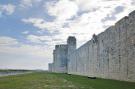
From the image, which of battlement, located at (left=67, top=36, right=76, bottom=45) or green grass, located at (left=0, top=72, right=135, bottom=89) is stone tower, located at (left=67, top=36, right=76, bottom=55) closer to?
battlement, located at (left=67, top=36, right=76, bottom=45)

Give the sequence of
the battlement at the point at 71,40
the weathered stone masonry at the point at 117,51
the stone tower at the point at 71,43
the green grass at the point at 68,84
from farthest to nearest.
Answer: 1. the battlement at the point at 71,40
2. the stone tower at the point at 71,43
3. the weathered stone masonry at the point at 117,51
4. the green grass at the point at 68,84

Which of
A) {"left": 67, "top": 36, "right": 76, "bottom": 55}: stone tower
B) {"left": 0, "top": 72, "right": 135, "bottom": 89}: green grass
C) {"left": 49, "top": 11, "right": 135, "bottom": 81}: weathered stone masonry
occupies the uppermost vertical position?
{"left": 67, "top": 36, "right": 76, "bottom": 55}: stone tower

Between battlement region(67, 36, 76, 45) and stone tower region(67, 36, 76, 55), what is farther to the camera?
battlement region(67, 36, 76, 45)

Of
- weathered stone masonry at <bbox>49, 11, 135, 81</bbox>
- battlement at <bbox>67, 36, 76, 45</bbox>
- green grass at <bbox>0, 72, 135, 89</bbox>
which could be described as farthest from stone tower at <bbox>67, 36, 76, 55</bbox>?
green grass at <bbox>0, 72, 135, 89</bbox>

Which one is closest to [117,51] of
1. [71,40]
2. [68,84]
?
[68,84]

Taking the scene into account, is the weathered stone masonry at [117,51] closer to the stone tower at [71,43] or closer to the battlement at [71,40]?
the stone tower at [71,43]

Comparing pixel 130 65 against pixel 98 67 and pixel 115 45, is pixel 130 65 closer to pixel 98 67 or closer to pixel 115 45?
pixel 115 45

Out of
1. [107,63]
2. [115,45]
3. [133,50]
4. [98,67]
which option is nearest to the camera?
[133,50]

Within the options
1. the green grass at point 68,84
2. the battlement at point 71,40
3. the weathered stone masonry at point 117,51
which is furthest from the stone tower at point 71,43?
the green grass at point 68,84

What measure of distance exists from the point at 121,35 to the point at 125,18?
2.28 m

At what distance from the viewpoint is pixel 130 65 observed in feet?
94.3

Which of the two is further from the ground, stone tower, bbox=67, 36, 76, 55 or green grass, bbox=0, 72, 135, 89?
stone tower, bbox=67, 36, 76, 55

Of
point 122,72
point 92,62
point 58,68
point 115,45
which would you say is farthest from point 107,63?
point 58,68

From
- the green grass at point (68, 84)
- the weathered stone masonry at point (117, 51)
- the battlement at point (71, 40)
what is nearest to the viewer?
the green grass at point (68, 84)
